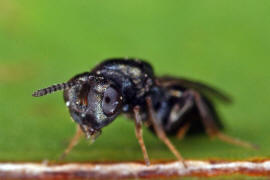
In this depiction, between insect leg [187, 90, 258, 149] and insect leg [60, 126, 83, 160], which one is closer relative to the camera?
insect leg [60, 126, 83, 160]

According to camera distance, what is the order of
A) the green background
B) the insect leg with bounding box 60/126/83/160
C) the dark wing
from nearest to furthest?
the insect leg with bounding box 60/126/83/160 < the green background < the dark wing

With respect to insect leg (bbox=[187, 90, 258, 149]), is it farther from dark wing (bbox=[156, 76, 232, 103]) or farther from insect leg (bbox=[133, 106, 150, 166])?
insect leg (bbox=[133, 106, 150, 166])

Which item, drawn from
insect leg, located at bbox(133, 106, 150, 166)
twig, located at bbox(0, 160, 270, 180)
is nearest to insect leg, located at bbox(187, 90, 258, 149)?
insect leg, located at bbox(133, 106, 150, 166)

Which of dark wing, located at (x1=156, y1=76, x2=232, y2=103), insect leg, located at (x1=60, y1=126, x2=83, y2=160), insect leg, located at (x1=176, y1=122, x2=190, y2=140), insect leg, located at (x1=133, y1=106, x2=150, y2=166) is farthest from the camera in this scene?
insect leg, located at (x1=176, y1=122, x2=190, y2=140)

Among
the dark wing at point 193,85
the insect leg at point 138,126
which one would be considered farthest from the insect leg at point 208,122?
the insect leg at point 138,126

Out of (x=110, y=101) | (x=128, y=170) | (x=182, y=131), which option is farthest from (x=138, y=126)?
(x=182, y=131)

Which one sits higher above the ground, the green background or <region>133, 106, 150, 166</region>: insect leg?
the green background

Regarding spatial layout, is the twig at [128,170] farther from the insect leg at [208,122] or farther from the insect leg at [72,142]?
the insect leg at [208,122]
